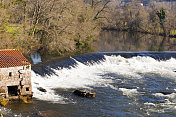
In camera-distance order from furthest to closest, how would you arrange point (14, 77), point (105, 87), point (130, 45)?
point (130, 45)
point (105, 87)
point (14, 77)

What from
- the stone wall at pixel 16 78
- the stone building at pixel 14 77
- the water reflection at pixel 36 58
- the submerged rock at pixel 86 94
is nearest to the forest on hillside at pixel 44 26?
the water reflection at pixel 36 58

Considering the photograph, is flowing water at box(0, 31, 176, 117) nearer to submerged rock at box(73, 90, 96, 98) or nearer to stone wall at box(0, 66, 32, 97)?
submerged rock at box(73, 90, 96, 98)

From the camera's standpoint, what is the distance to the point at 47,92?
1930 centimetres

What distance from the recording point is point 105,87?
70.5 ft

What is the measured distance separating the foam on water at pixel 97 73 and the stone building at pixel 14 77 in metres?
1.36

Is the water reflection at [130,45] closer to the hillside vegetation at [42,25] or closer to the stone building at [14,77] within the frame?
the hillside vegetation at [42,25]

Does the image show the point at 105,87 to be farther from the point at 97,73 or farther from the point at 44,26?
the point at 44,26

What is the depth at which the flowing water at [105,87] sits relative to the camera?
53.2 ft

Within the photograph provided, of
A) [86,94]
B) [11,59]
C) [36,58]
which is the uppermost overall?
[11,59]

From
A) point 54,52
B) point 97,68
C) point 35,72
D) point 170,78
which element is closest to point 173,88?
point 170,78

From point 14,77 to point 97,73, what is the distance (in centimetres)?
1134

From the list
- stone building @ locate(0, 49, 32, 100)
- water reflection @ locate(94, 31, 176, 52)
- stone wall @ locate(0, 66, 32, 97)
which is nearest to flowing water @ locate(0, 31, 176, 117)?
stone building @ locate(0, 49, 32, 100)

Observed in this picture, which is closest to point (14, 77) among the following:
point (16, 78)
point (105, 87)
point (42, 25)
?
point (16, 78)

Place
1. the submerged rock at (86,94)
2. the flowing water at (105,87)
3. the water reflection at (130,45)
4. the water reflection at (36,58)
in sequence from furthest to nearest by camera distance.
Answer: the water reflection at (130,45) < the water reflection at (36,58) < the submerged rock at (86,94) < the flowing water at (105,87)
